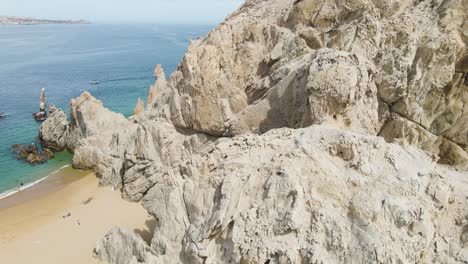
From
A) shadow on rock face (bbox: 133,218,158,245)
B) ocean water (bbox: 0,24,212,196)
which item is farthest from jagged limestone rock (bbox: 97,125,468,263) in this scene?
ocean water (bbox: 0,24,212,196)

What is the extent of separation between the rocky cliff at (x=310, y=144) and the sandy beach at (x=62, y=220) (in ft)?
4.95

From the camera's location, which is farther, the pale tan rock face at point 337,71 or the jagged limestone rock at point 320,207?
the pale tan rock face at point 337,71

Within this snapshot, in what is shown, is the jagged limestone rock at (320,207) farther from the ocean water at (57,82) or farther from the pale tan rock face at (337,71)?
the ocean water at (57,82)

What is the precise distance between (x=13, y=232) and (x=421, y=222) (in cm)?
2193

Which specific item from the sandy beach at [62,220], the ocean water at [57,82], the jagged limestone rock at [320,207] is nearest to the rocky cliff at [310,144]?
the jagged limestone rock at [320,207]

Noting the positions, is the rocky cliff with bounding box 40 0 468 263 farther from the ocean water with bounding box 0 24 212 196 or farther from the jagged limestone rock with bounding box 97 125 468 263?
the ocean water with bounding box 0 24 212 196

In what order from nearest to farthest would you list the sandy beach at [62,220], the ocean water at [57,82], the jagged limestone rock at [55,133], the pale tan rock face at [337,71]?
the pale tan rock face at [337,71] < the sandy beach at [62,220] < the ocean water at [57,82] < the jagged limestone rock at [55,133]

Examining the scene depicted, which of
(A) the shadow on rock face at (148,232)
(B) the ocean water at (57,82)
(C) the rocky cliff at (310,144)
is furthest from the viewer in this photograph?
(B) the ocean water at (57,82)

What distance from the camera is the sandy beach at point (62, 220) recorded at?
17969mm

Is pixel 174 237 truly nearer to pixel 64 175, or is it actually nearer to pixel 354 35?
pixel 354 35

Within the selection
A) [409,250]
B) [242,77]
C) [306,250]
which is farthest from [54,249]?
[409,250]

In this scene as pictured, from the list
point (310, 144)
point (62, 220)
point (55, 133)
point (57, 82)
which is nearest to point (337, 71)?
point (310, 144)

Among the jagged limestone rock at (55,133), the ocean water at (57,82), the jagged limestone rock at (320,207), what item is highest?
the jagged limestone rock at (320,207)

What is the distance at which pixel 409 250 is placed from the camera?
837 centimetres
